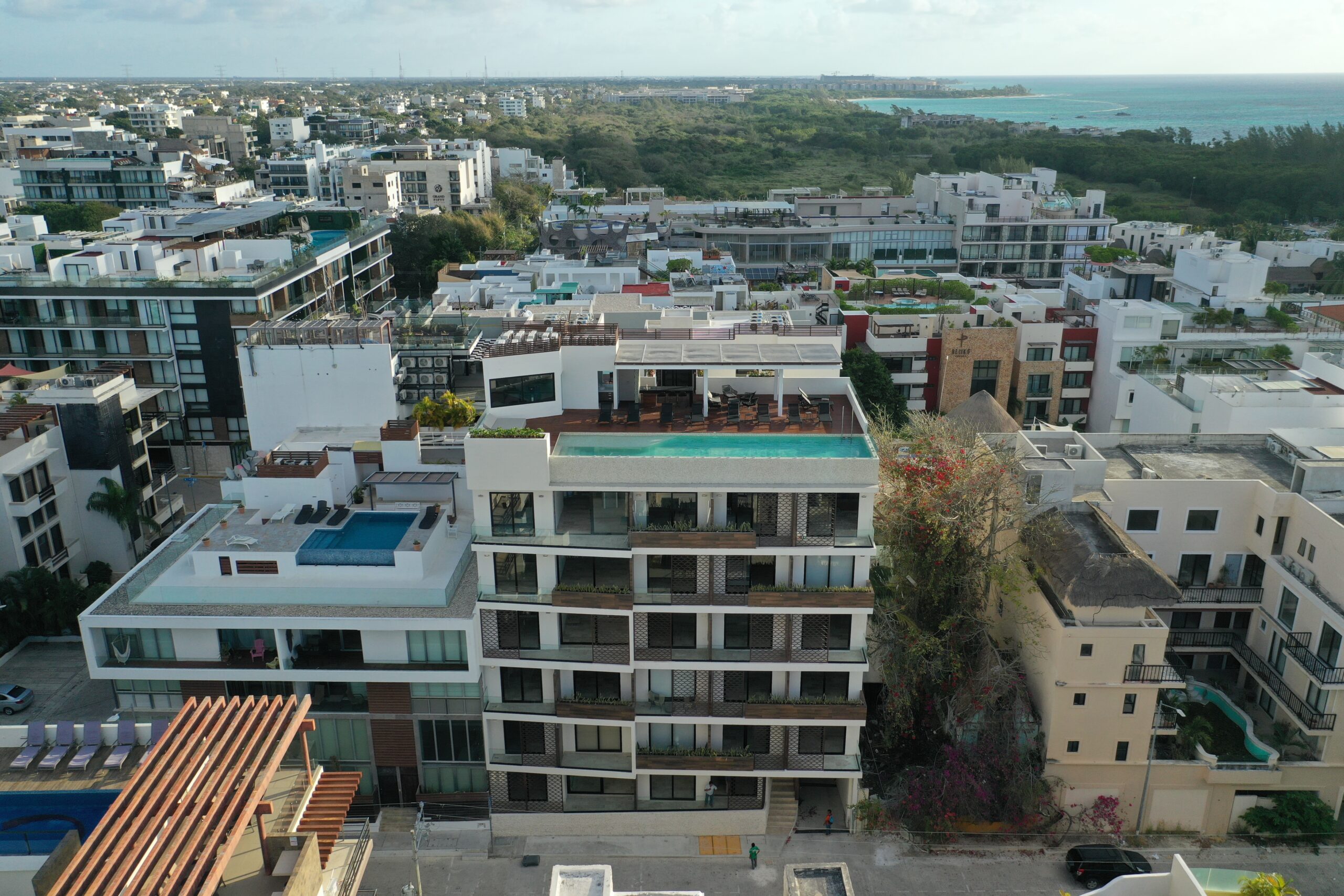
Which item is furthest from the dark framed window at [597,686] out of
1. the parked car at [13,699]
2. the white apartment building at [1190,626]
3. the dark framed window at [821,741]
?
the parked car at [13,699]

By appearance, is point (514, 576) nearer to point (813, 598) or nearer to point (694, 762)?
point (694, 762)

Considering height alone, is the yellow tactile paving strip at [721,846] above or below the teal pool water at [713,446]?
below

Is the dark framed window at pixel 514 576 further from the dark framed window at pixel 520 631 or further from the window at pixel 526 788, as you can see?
the window at pixel 526 788

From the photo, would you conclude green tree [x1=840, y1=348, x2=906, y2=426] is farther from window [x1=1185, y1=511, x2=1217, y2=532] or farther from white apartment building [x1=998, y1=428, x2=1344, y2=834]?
window [x1=1185, y1=511, x2=1217, y2=532]

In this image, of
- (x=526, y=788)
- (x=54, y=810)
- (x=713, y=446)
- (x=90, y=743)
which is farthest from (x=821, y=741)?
(x=54, y=810)

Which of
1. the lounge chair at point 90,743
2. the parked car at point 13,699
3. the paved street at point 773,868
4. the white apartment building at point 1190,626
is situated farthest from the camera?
the parked car at point 13,699

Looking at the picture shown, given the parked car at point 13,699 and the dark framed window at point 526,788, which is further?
the parked car at point 13,699
